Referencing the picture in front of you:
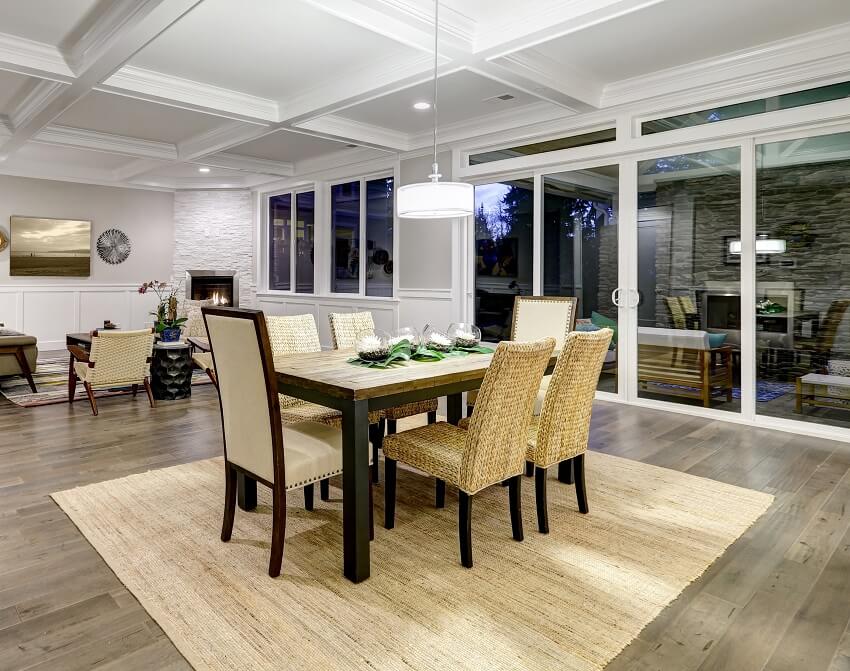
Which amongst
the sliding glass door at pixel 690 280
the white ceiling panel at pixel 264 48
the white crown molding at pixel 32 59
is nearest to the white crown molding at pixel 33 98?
the white crown molding at pixel 32 59

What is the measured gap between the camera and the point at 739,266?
460 cm

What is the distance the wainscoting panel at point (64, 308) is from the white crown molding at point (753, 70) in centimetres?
786

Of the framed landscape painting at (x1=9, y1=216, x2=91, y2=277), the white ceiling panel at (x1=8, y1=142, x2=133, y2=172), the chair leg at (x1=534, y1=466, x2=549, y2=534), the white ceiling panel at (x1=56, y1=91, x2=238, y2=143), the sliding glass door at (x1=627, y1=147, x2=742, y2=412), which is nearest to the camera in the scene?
the chair leg at (x1=534, y1=466, x2=549, y2=534)

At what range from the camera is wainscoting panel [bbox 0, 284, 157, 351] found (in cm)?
862

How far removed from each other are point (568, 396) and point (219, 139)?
544cm

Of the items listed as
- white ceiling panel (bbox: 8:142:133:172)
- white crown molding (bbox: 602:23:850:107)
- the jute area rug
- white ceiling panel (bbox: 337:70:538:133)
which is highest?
white ceiling panel (bbox: 8:142:133:172)

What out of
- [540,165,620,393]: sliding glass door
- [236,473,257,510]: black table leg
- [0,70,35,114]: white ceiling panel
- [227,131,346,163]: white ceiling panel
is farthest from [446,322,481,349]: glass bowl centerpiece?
[0,70,35,114]: white ceiling panel

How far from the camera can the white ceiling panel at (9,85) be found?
16.3ft

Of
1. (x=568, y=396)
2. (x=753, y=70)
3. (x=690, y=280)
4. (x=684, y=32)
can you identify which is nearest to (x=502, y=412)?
(x=568, y=396)

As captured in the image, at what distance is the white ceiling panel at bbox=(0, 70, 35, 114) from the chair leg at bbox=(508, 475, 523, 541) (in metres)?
5.08

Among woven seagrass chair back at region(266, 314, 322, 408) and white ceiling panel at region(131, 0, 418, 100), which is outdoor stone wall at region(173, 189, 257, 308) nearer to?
white ceiling panel at region(131, 0, 418, 100)

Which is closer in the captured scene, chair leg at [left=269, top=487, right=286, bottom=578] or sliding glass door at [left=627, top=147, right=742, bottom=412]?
chair leg at [left=269, top=487, right=286, bottom=578]

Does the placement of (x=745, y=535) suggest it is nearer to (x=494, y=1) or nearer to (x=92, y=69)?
(x=494, y=1)

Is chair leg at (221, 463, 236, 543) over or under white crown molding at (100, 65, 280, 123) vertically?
under
